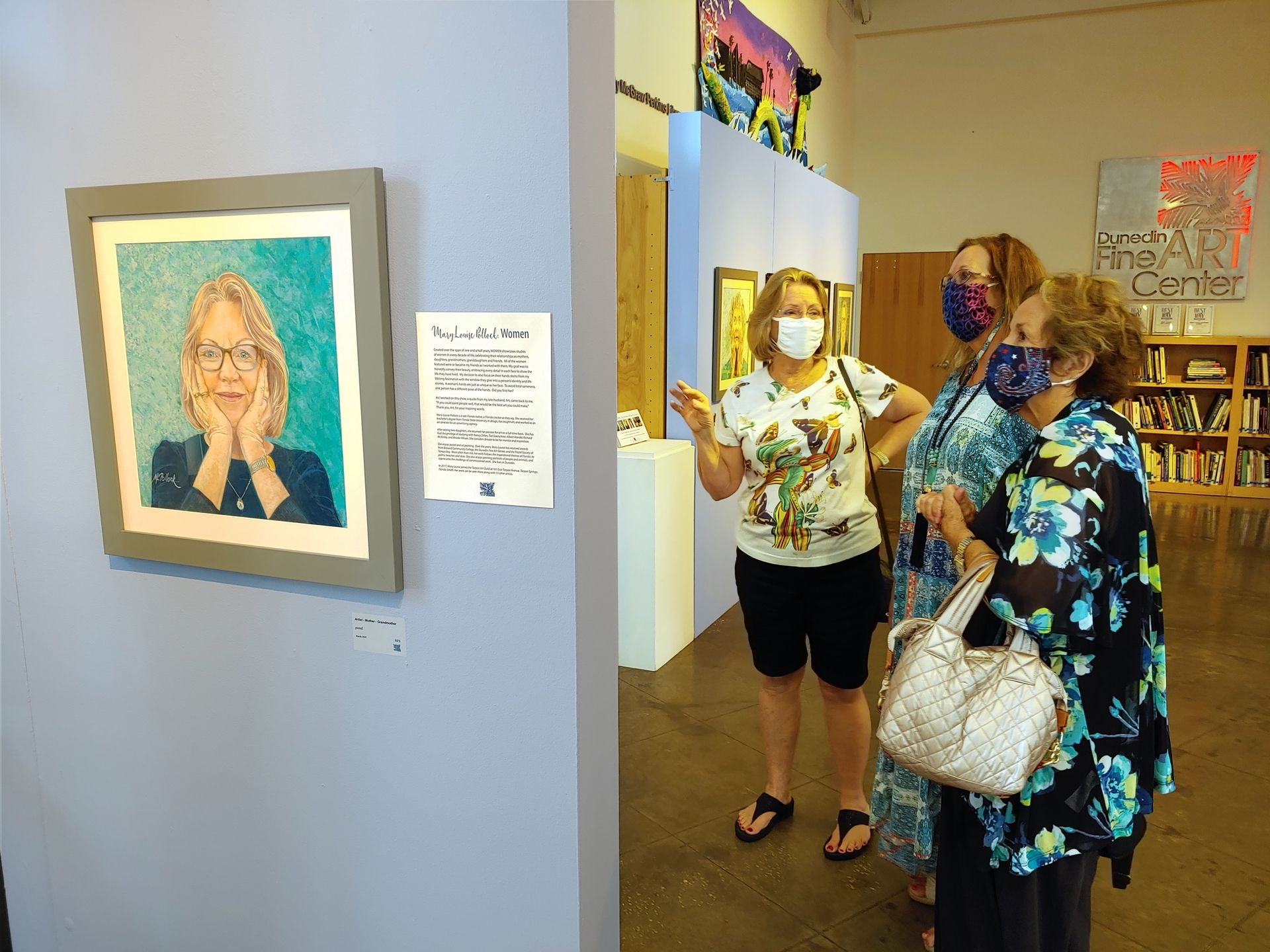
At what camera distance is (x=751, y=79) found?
243 inches

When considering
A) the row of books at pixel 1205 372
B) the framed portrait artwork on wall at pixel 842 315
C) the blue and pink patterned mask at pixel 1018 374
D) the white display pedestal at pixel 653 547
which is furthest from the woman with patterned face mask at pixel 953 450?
the row of books at pixel 1205 372

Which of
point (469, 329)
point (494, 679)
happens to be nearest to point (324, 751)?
point (494, 679)

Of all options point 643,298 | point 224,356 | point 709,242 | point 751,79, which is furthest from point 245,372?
point 751,79

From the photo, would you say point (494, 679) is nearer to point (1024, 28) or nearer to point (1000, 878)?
point (1000, 878)

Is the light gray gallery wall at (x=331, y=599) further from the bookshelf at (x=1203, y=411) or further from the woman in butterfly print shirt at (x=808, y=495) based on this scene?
the bookshelf at (x=1203, y=411)

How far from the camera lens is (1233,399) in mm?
8078

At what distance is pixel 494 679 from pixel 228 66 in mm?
1089

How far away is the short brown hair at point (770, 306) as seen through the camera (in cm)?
255

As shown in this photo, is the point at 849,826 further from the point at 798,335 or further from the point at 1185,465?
the point at 1185,465

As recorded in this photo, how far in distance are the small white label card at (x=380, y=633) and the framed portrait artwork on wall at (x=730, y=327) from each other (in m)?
3.14

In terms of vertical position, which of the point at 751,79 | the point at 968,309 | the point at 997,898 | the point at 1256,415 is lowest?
the point at 997,898

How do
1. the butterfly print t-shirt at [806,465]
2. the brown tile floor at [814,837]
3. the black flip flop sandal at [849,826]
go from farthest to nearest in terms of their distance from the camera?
the black flip flop sandal at [849,826], the butterfly print t-shirt at [806,465], the brown tile floor at [814,837]

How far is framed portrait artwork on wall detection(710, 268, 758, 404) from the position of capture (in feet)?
14.8

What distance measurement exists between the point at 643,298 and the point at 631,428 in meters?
0.66
